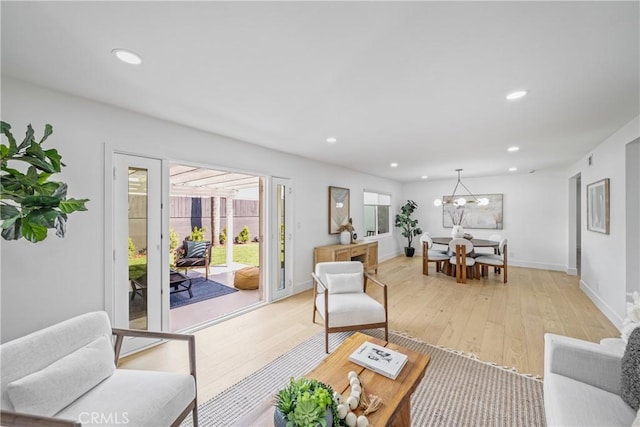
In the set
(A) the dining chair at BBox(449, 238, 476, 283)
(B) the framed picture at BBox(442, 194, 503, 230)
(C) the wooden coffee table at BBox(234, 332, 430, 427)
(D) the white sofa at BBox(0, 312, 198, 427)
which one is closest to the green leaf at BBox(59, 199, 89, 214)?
(D) the white sofa at BBox(0, 312, 198, 427)

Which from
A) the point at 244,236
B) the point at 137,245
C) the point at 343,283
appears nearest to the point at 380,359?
the point at 343,283

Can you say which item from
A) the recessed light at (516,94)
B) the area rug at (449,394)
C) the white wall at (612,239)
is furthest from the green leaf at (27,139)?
the white wall at (612,239)

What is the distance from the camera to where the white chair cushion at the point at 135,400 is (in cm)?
124

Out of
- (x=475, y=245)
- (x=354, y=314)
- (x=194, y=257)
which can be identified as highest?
(x=475, y=245)

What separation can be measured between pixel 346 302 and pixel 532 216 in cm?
624

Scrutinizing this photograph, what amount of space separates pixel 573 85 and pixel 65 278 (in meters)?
4.44

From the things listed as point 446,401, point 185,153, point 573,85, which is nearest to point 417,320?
point 446,401

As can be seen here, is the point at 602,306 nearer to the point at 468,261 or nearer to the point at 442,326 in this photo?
the point at 468,261

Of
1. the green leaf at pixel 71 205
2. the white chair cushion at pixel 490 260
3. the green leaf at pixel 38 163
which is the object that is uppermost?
the green leaf at pixel 38 163

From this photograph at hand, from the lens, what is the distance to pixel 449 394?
1983mm

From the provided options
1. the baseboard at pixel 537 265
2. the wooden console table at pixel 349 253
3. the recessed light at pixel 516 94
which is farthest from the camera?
the baseboard at pixel 537 265

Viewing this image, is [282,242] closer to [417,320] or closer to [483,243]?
[417,320]

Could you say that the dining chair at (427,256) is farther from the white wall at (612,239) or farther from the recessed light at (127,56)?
the recessed light at (127,56)

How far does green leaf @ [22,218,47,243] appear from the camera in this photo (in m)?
1.03
